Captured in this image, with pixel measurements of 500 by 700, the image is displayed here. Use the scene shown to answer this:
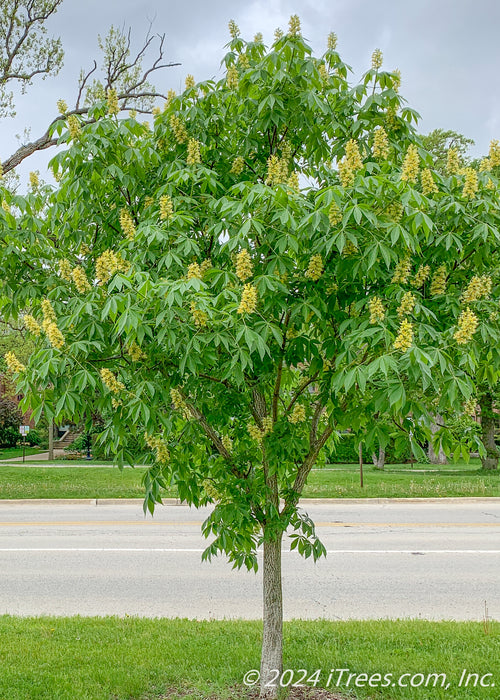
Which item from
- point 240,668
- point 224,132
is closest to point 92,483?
point 240,668

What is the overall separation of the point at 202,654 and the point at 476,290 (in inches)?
132

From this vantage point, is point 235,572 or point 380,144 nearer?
point 380,144

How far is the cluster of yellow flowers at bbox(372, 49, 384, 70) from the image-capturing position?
3543 millimetres

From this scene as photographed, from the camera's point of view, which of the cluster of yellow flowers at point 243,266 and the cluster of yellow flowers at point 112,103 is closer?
the cluster of yellow flowers at point 243,266

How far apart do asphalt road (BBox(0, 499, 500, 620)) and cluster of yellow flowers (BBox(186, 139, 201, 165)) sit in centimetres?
451

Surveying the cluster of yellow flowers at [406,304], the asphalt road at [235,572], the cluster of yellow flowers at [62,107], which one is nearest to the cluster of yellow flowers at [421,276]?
the cluster of yellow flowers at [406,304]

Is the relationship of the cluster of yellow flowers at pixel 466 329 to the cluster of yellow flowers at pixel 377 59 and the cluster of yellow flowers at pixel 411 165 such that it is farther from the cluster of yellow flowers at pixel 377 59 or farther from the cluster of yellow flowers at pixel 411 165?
the cluster of yellow flowers at pixel 377 59

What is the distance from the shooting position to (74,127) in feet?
11.3

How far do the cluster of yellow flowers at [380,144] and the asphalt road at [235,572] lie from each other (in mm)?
4559

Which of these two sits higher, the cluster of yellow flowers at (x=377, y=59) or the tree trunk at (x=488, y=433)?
the cluster of yellow flowers at (x=377, y=59)

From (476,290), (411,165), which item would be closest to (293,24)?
(411,165)

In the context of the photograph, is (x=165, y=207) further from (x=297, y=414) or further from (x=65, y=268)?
(x=297, y=414)

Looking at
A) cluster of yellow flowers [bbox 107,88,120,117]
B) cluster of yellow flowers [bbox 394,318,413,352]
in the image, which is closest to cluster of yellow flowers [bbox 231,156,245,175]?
cluster of yellow flowers [bbox 107,88,120,117]

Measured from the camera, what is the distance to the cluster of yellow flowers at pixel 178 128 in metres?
3.62
